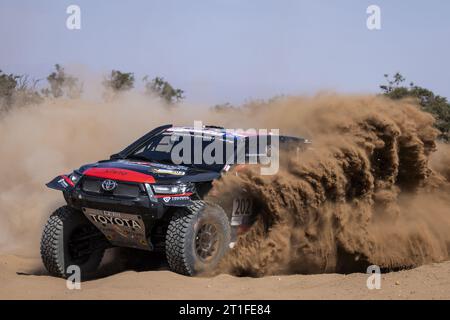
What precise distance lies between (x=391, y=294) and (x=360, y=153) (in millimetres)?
2841

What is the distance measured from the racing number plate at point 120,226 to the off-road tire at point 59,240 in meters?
0.36

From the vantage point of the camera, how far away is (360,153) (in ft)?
29.2

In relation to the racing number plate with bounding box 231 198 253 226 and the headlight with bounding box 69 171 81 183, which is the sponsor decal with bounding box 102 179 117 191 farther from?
the racing number plate with bounding box 231 198 253 226

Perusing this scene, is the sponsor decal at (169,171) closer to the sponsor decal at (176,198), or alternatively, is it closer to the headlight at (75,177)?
the sponsor decal at (176,198)

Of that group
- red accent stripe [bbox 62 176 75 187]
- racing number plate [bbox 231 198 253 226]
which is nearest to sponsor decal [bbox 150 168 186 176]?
racing number plate [bbox 231 198 253 226]

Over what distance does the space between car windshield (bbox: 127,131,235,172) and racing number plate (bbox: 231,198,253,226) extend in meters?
0.49

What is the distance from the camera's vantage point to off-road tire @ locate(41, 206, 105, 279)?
7.60 m

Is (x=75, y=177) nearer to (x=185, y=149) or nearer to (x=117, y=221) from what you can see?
(x=117, y=221)

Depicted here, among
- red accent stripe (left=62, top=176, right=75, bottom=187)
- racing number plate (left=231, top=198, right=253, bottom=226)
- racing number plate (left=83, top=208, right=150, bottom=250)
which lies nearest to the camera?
racing number plate (left=83, top=208, right=150, bottom=250)

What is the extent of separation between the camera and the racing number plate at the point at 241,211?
7.88 m

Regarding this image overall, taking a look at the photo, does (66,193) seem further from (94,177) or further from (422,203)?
(422,203)

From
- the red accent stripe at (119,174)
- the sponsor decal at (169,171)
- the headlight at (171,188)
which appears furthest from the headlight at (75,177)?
the headlight at (171,188)

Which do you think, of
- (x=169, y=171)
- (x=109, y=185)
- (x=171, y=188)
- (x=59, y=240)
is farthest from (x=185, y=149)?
(x=59, y=240)
